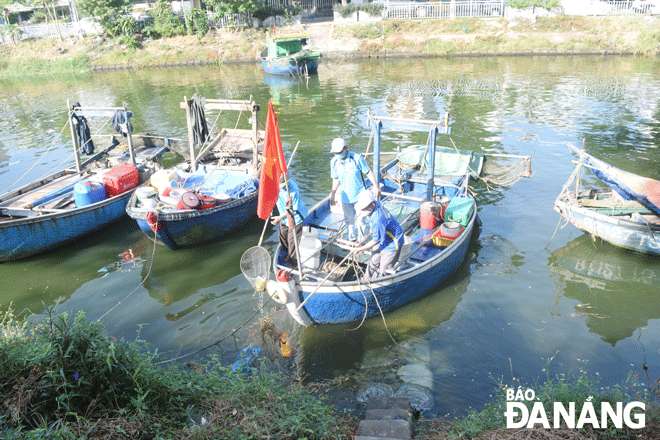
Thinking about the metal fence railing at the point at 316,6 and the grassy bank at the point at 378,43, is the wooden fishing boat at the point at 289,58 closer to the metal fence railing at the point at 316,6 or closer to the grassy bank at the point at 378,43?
the grassy bank at the point at 378,43

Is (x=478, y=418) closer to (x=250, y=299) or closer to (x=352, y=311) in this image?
(x=352, y=311)

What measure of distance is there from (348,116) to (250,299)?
14.6 m

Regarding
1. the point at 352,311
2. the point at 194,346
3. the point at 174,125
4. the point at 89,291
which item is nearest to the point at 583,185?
the point at 352,311

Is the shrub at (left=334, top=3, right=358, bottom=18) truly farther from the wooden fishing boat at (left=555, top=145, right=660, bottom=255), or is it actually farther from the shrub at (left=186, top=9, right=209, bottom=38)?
the wooden fishing boat at (left=555, top=145, right=660, bottom=255)

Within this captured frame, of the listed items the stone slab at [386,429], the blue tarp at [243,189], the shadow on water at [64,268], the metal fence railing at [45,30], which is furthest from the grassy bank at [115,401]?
the metal fence railing at [45,30]

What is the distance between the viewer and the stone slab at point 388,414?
17.6ft

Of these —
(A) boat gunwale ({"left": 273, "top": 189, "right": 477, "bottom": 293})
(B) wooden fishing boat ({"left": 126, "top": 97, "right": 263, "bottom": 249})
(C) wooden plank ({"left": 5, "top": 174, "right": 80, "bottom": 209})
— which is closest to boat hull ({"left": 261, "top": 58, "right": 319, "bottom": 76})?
(B) wooden fishing boat ({"left": 126, "top": 97, "right": 263, "bottom": 249})

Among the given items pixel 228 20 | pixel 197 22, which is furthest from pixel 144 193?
pixel 228 20

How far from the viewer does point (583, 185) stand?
1329 cm

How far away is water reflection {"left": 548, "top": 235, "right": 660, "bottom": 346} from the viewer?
26.8 ft

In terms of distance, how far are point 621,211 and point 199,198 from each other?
367 inches

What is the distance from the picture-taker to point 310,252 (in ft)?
27.1

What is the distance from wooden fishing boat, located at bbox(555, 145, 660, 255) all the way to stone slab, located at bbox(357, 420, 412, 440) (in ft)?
23.3

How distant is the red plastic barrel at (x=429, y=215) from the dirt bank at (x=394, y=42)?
30117 millimetres
